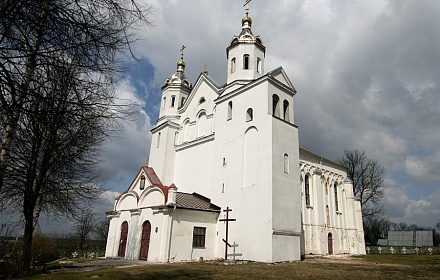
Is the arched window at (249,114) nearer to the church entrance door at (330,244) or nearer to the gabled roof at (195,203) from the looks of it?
the gabled roof at (195,203)

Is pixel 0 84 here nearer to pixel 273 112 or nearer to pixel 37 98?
pixel 37 98

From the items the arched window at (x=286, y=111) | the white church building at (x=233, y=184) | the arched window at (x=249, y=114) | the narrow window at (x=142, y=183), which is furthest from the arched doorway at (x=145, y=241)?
the arched window at (x=286, y=111)

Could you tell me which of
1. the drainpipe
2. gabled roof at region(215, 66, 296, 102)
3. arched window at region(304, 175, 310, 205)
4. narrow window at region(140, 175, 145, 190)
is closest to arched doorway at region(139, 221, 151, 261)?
the drainpipe

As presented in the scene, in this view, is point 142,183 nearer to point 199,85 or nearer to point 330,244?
point 199,85

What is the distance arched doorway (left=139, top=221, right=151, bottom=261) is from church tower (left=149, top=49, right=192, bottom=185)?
7131 mm

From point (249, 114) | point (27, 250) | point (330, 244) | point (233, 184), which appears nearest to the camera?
point (27, 250)

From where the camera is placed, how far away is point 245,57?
26.5 meters

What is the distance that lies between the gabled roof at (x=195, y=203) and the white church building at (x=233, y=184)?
0.10 metres

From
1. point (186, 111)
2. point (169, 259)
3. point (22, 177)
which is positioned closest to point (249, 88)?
point (186, 111)

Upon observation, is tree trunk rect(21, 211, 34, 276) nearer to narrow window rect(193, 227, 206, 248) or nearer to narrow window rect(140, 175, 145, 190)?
narrow window rect(193, 227, 206, 248)

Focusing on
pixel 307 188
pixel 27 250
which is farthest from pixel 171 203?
pixel 307 188

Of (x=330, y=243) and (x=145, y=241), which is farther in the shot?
(x=330, y=243)

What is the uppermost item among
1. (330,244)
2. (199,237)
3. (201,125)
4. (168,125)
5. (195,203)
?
(168,125)

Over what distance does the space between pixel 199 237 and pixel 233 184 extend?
14.9ft
